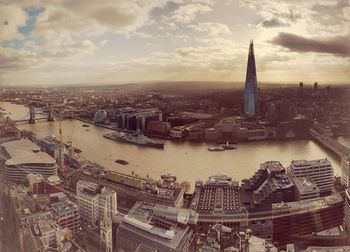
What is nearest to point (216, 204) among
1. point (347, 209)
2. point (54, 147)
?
point (347, 209)

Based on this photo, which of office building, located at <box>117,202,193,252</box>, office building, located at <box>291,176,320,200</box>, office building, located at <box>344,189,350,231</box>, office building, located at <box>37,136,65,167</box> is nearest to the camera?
office building, located at <box>117,202,193,252</box>

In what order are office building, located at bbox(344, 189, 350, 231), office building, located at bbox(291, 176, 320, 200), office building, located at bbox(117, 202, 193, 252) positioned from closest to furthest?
office building, located at bbox(117, 202, 193, 252) < office building, located at bbox(291, 176, 320, 200) < office building, located at bbox(344, 189, 350, 231)

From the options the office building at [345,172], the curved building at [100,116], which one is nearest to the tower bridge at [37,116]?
the curved building at [100,116]

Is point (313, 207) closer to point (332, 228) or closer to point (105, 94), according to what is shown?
point (332, 228)

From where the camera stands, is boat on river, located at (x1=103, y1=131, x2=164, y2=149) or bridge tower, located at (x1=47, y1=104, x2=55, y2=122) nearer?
boat on river, located at (x1=103, y1=131, x2=164, y2=149)

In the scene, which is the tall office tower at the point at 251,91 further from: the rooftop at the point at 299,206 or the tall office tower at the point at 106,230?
the tall office tower at the point at 106,230

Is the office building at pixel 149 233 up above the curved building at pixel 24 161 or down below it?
below

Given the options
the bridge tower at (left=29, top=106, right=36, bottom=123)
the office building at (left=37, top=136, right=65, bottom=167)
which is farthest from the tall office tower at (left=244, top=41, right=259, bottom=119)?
the bridge tower at (left=29, top=106, right=36, bottom=123)

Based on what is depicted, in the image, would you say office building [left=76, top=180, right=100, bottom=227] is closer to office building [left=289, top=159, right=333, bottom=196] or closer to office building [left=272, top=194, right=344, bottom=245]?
office building [left=272, top=194, right=344, bottom=245]
